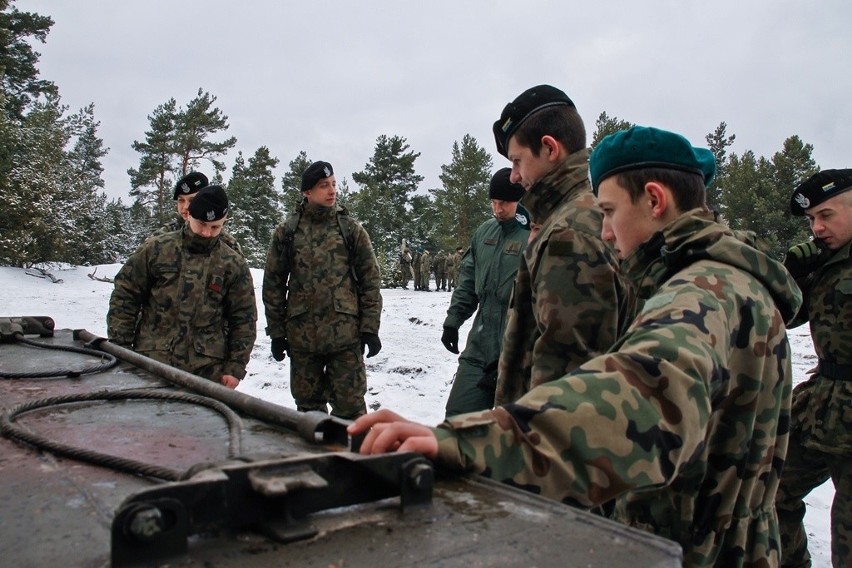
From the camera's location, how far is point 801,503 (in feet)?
11.5

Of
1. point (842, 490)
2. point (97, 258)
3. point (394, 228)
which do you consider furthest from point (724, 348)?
point (394, 228)

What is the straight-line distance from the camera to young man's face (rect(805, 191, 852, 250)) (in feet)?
11.6

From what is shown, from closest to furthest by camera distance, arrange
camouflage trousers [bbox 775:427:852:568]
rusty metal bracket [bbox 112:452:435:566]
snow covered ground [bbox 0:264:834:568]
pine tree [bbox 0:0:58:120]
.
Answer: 1. rusty metal bracket [bbox 112:452:435:566]
2. camouflage trousers [bbox 775:427:852:568]
3. snow covered ground [bbox 0:264:834:568]
4. pine tree [bbox 0:0:58:120]

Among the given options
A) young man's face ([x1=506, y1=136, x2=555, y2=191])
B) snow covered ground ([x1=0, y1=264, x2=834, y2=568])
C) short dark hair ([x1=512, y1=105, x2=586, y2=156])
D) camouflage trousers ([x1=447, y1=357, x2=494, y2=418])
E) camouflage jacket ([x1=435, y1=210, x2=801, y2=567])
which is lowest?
snow covered ground ([x1=0, y1=264, x2=834, y2=568])

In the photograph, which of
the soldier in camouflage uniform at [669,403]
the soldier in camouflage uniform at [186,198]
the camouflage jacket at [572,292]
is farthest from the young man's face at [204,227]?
the soldier in camouflage uniform at [669,403]

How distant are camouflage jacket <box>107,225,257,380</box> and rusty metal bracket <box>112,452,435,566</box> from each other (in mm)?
3541

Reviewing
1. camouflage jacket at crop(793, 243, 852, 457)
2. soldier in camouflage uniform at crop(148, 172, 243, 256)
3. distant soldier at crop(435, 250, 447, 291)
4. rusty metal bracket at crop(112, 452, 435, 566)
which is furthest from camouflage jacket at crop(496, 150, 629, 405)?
distant soldier at crop(435, 250, 447, 291)

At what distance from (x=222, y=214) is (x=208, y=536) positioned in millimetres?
3697

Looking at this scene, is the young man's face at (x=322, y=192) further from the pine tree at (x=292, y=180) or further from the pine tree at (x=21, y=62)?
the pine tree at (x=292, y=180)

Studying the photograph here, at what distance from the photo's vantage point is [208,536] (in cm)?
107

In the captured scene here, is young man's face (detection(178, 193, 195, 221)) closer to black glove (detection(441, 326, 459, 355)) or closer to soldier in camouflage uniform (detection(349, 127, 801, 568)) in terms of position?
black glove (detection(441, 326, 459, 355))

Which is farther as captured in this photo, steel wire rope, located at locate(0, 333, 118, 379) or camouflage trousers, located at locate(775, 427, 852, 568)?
camouflage trousers, located at locate(775, 427, 852, 568)

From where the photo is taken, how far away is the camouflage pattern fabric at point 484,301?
395 cm

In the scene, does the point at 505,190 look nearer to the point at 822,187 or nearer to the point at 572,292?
the point at 822,187
